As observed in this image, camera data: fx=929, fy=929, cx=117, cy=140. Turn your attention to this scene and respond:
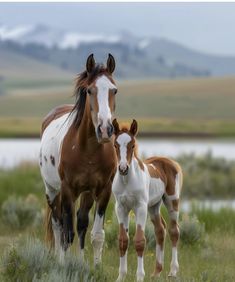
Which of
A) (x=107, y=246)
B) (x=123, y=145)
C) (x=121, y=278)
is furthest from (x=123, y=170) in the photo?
(x=107, y=246)

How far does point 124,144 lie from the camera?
28.2ft

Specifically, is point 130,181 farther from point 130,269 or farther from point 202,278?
point 130,269

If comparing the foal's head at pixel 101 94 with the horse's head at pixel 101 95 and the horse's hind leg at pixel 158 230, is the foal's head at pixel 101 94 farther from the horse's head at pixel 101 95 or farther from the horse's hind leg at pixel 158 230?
the horse's hind leg at pixel 158 230

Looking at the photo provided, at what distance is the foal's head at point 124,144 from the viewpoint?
852cm

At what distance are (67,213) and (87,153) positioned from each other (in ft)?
2.51

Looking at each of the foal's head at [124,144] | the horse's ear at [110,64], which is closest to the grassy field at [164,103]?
the horse's ear at [110,64]

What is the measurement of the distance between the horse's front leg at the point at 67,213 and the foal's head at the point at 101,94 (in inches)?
36.9

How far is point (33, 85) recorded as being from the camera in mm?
174250

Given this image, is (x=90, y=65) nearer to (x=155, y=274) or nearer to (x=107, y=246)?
(x=155, y=274)

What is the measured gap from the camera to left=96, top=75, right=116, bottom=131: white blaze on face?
28.0ft

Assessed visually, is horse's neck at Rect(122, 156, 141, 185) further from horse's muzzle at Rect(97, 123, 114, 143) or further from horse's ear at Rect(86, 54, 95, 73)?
horse's ear at Rect(86, 54, 95, 73)

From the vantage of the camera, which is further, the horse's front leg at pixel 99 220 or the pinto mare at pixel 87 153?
the horse's front leg at pixel 99 220

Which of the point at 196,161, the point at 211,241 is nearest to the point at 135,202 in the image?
the point at 211,241

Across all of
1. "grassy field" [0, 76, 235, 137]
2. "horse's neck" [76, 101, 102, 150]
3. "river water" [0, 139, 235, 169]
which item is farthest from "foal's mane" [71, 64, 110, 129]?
"grassy field" [0, 76, 235, 137]
